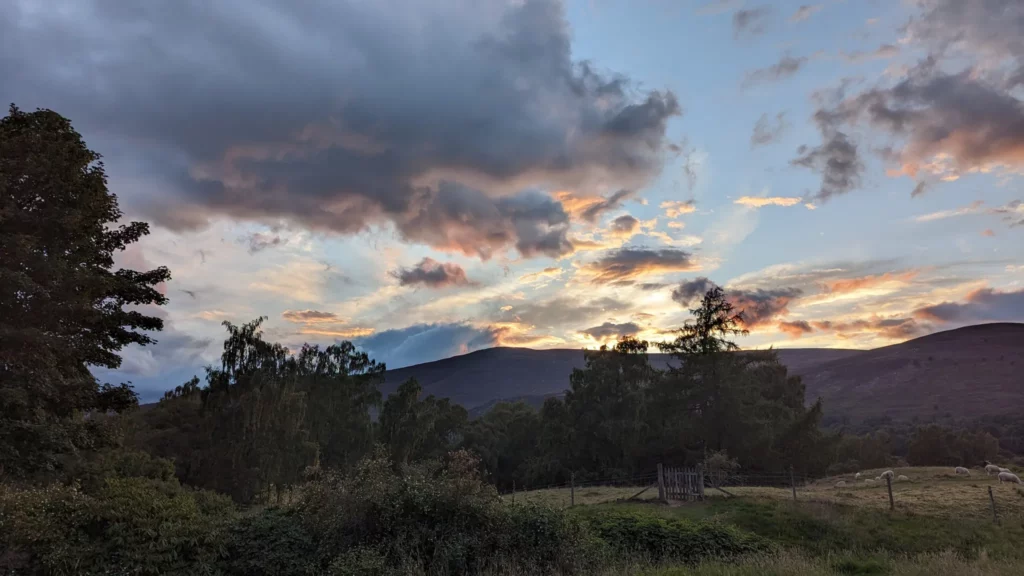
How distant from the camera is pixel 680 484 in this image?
26406mm

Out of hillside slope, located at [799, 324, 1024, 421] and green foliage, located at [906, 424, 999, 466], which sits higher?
hillside slope, located at [799, 324, 1024, 421]

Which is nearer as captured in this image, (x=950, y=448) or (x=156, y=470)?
(x=156, y=470)

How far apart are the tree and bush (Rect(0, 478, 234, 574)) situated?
321 cm

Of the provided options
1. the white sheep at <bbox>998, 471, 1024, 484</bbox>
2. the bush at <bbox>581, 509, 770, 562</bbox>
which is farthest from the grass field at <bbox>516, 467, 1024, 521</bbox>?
the bush at <bbox>581, 509, 770, 562</bbox>

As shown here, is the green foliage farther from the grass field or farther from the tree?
the tree

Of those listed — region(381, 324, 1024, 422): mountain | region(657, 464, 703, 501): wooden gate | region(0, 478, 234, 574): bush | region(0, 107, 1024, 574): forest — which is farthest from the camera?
region(381, 324, 1024, 422): mountain

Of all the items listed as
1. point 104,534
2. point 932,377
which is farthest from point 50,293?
point 932,377

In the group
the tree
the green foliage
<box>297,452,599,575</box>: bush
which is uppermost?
the tree

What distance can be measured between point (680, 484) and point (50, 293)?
2572 cm

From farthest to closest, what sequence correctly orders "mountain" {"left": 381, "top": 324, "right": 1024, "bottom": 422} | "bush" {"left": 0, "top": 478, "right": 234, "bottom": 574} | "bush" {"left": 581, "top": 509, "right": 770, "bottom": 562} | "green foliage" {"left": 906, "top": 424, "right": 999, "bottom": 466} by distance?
1. "mountain" {"left": 381, "top": 324, "right": 1024, "bottom": 422}
2. "green foliage" {"left": 906, "top": 424, "right": 999, "bottom": 466}
3. "bush" {"left": 581, "top": 509, "right": 770, "bottom": 562}
4. "bush" {"left": 0, "top": 478, "right": 234, "bottom": 574}

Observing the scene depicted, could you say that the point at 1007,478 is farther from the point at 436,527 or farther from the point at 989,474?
the point at 436,527

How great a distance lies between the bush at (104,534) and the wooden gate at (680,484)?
20.1 meters

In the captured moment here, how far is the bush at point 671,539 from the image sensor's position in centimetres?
1521

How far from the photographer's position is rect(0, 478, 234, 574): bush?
440 inches
